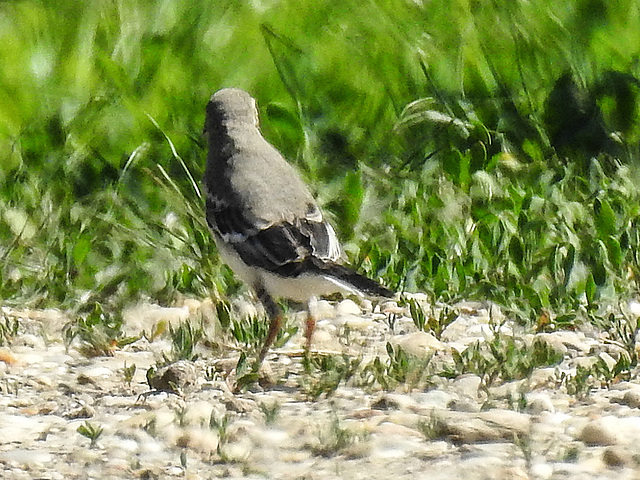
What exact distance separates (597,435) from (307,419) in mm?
997

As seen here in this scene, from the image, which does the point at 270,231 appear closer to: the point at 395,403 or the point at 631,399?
the point at 395,403

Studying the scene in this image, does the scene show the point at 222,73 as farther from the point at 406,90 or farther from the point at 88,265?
the point at 88,265

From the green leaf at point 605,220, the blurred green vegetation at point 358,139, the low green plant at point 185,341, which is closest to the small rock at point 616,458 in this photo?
the blurred green vegetation at point 358,139

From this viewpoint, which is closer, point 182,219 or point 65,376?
point 65,376

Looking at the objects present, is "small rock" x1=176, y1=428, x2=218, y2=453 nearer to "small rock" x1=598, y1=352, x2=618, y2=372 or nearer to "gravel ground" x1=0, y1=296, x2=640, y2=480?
"gravel ground" x1=0, y1=296, x2=640, y2=480

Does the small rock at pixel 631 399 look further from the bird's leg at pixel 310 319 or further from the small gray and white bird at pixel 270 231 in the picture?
the bird's leg at pixel 310 319

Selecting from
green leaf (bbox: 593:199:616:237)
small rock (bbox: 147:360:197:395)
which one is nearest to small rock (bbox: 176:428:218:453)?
small rock (bbox: 147:360:197:395)

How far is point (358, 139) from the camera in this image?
7.63 metres

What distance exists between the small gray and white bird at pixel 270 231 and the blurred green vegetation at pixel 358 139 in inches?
20.8

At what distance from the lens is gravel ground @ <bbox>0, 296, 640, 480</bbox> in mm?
4242

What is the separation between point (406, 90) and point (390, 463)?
405cm

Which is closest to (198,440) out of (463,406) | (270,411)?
(270,411)

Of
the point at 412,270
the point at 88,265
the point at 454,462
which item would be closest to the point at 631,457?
the point at 454,462

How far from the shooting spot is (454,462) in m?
4.21
